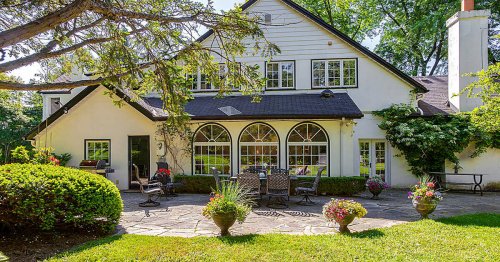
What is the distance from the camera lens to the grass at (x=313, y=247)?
531 cm

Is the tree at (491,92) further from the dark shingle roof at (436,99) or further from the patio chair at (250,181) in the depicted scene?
the patio chair at (250,181)

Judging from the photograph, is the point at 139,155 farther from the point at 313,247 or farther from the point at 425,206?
the point at 425,206

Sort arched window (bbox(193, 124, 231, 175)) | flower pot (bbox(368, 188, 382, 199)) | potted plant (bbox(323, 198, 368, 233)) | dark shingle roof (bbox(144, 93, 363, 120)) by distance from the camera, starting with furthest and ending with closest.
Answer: arched window (bbox(193, 124, 231, 175))
dark shingle roof (bbox(144, 93, 363, 120))
flower pot (bbox(368, 188, 382, 199))
potted plant (bbox(323, 198, 368, 233))

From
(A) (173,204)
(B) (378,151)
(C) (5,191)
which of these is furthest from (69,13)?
(B) (378,151)

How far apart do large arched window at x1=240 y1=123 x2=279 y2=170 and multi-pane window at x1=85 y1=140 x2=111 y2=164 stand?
5.88m

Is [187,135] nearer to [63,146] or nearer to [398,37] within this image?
Answer: [63,146]

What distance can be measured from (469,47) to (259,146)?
399 inches

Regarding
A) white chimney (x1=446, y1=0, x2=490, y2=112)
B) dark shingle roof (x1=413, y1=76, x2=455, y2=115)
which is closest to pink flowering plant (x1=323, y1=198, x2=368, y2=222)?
dark shingle roof (x1=413, y1=76, x2=455, y2=115)

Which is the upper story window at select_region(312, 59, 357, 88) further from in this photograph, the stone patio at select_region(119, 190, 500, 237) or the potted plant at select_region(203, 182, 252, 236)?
the potted plant at select_region(203, 182, 252, 236)

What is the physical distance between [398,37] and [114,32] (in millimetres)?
24797

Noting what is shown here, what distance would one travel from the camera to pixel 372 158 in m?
15.0

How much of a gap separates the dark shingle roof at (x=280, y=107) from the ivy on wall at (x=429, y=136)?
237 cm

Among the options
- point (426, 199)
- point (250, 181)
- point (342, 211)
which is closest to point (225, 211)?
point (342, 211)

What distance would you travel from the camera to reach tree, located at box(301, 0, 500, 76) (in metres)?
23.7
